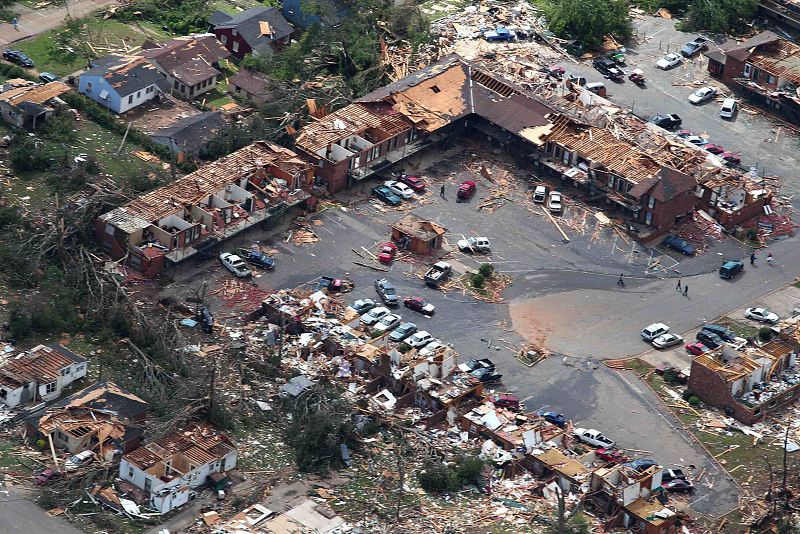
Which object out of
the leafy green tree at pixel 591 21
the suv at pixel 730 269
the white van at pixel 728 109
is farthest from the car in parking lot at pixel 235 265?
the white van at pixel 728 109

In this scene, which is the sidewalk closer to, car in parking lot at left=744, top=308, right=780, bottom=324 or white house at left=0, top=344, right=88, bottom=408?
white house at left=0, top=344, right=88, bottom=408

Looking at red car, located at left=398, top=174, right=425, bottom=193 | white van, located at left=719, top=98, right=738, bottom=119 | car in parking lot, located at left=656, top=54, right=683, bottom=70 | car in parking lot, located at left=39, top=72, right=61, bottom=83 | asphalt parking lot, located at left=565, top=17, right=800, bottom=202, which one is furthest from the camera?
car in parking lot, located at left=656, top=54, right=683, bottom=70

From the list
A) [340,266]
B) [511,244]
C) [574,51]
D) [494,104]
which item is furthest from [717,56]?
[340,266]

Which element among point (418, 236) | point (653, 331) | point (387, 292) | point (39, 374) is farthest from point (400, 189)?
point (39, 374)

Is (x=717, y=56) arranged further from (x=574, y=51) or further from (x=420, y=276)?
(x=420, y=276)

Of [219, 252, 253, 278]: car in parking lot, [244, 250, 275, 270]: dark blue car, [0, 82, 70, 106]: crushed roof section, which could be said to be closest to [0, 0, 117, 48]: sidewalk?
[0, 82, 70, 106]: crushed roof section

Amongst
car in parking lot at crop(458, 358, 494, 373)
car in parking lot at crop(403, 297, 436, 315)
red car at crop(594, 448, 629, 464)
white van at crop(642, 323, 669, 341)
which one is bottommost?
red car at crop(594, 448, 629, 464)
